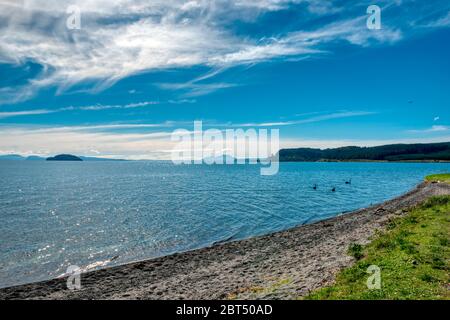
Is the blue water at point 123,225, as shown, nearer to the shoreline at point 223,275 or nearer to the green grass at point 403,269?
the shoreline at point 223,275

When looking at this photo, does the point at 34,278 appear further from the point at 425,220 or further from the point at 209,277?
the point at 425,220

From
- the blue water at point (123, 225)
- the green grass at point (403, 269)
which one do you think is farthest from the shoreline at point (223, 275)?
the blue water at point (123, 225)

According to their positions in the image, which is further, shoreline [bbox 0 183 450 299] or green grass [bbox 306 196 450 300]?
shoreline [bbox 0 183 450 299]

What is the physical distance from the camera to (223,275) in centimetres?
2178

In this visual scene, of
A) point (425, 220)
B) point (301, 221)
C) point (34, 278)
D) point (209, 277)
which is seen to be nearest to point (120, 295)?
point (209, 277)

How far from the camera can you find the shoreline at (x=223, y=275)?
1727 cm

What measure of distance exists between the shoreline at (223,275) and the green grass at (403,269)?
126 centimetres

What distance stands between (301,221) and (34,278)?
33.9 metres

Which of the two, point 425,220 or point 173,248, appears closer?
point 425,220

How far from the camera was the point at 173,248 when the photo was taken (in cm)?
3294

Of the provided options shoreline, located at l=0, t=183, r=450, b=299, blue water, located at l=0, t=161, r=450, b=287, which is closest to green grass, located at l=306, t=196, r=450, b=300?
shoreline, located at l=0, t=183, r=450, b=299

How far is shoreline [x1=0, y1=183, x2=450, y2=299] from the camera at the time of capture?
1727 centimetres

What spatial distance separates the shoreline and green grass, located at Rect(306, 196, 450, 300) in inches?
49.6

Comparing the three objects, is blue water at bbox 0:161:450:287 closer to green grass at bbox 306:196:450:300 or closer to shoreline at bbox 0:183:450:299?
shoreline at bbox 0:183:450:299
